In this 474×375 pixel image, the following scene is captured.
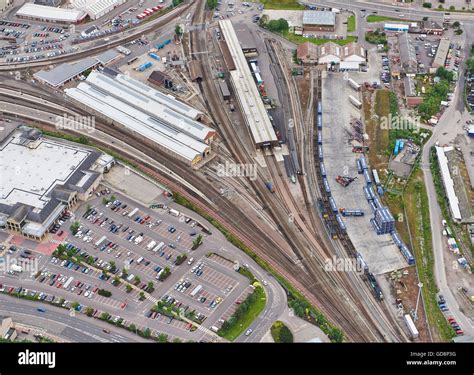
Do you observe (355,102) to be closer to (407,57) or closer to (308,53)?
(308,53)

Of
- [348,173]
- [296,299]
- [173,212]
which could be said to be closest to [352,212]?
[348,173]

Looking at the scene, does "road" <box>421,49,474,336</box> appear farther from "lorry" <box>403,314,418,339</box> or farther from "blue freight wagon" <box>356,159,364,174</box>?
"blue freight wagon" <box>356,159,364,174</box>

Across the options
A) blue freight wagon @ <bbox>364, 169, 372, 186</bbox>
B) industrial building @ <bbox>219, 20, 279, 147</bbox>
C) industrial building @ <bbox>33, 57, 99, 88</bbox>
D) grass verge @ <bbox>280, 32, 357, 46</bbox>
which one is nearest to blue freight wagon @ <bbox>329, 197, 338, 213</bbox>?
blue freight wagon @ <bbox>364, 169, 372, 186</bbox>

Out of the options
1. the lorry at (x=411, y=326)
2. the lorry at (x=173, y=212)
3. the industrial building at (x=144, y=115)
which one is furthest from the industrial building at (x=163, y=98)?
the lorry at (x=411, y=326)

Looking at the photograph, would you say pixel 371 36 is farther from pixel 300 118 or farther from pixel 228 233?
pixel 228 233

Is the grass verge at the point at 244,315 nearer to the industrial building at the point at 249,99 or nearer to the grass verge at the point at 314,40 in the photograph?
the industrial building at the point at 249,99

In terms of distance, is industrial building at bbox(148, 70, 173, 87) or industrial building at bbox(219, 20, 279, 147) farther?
industrial building at bbox(148, 70, 173, 87)
